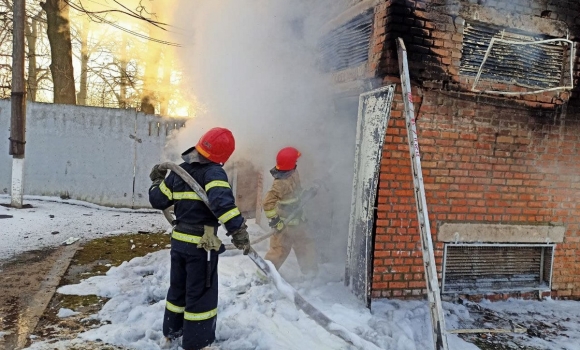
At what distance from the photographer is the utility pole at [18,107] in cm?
850

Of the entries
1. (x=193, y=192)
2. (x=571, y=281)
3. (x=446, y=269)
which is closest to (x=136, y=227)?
(x=193, y=192)

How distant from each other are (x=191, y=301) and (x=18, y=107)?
7.64 m

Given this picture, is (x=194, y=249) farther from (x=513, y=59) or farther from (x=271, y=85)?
(x=513, y=59)

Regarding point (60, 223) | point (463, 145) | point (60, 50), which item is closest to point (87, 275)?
point (60, 223)

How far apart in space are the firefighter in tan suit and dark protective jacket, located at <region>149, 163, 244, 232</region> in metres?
1.73

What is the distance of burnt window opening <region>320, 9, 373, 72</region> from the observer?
478cm

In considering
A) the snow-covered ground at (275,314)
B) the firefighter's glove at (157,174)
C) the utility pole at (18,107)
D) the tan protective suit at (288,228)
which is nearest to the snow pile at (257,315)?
the snow-covered ground at (275,314)

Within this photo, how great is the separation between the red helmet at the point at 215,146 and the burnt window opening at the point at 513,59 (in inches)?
109

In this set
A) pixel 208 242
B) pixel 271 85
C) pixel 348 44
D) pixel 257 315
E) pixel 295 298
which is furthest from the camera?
pixel 271 85

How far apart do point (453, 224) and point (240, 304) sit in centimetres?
244

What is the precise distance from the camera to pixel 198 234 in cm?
336

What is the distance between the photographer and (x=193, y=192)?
3.36m

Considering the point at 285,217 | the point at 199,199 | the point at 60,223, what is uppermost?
the point at 199,199

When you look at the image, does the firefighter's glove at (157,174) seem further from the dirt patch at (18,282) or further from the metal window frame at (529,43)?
the metal window frame at (529,43)
